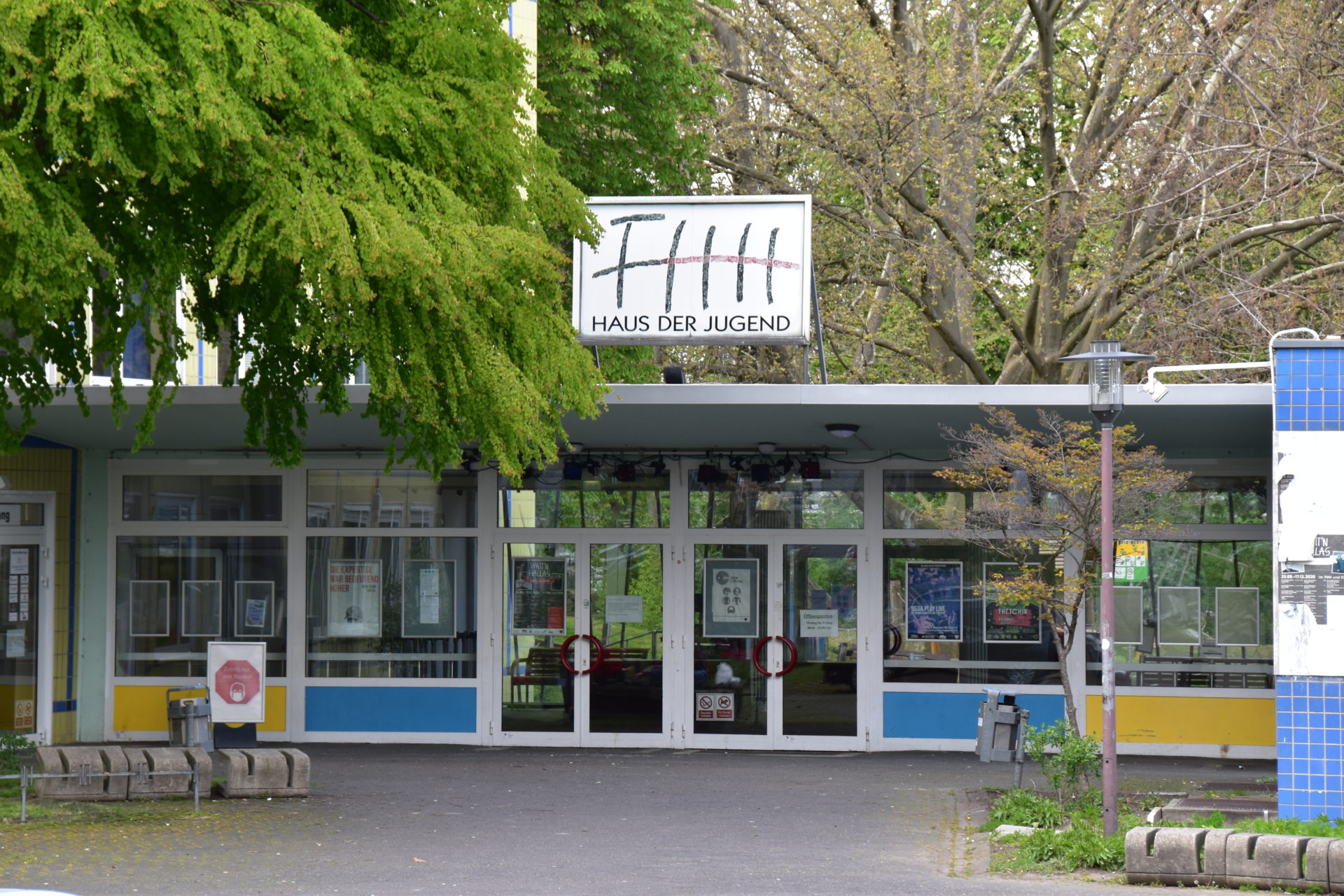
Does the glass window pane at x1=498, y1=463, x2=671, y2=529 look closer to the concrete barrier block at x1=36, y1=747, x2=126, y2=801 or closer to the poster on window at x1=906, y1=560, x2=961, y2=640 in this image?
the poster on window at x1=906, y1=560, x2=961, y2=640

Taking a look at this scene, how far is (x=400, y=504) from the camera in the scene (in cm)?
1492

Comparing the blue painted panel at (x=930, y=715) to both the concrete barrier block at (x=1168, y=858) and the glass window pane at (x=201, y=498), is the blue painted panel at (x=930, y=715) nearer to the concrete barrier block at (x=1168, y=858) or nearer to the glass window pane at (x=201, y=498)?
the concrete barrier block at (x=1168, y=858)

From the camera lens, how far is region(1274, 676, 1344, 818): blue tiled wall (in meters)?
10.1

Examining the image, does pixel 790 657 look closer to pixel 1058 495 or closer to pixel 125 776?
pixel 1058 495

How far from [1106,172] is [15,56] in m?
15.7

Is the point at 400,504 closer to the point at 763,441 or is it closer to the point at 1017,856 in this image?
the point at 763,441

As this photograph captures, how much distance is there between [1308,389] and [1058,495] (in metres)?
1.89

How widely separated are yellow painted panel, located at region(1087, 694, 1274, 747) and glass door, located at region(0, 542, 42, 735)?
9980mm

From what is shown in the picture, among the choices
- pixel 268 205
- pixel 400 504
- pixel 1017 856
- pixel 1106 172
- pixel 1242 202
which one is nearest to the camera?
pixel 268 205

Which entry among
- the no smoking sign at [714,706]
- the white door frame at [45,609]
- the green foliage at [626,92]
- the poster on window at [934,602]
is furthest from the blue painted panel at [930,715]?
the green foliage at [626,92]

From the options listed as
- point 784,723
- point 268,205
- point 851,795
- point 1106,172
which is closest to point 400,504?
point 784,723

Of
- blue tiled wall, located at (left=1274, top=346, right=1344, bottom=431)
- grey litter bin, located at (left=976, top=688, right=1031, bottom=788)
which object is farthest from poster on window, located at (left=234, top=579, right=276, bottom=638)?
blue tiled wall, located at (left=1274, top=346, right=1344, bottom=431)

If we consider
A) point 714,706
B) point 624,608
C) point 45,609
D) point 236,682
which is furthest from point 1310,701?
point 45,609

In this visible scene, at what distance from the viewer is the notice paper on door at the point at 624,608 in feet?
48.1
